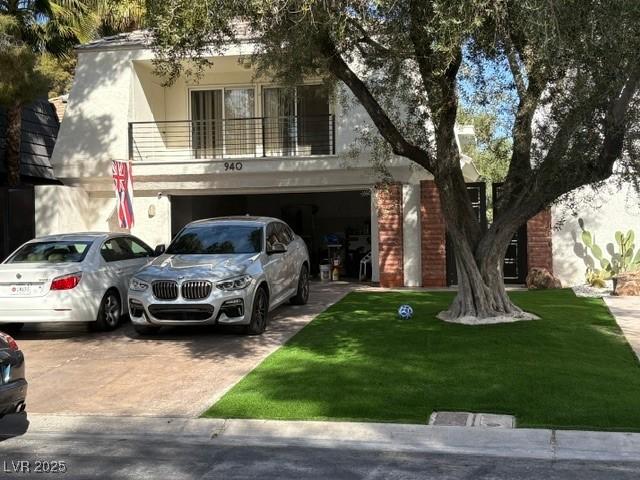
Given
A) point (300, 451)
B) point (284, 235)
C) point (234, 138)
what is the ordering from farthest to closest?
point (234, 138), point (284, 235), point (300, 451)

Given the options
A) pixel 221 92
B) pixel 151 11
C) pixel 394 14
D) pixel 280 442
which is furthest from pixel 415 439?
pixel 221 92

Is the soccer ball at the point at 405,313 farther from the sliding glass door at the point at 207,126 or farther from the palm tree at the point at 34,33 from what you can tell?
the sliding glass door at the point at 207,126

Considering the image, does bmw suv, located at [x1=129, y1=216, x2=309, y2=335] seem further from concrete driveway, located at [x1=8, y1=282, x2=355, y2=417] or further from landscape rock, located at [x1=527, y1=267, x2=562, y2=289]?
landscape rock, located at [x1=527, y1=267, x2=562, y2=289]

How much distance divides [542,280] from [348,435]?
9.90 metres

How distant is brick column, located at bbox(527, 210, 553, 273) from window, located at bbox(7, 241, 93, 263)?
373 inches

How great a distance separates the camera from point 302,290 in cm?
1287

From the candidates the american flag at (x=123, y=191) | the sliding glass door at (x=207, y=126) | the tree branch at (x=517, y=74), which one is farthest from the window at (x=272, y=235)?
the sliding glass door at (x=207, y=126)

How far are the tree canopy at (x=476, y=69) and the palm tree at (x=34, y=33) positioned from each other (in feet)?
17.5

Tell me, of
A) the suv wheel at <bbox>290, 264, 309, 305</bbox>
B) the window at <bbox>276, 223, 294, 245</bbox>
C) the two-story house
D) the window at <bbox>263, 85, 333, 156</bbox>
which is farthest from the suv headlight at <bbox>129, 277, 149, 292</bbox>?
the window at <bbox>263, 85, 333, 156</bbox>

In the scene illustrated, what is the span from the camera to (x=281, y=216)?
2220 cm

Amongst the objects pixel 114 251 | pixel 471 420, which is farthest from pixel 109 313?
pixel 471 420

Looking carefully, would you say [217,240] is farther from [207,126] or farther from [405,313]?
[207,126]

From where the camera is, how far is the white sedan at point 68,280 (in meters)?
9.88

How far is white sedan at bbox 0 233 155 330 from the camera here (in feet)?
32.4
